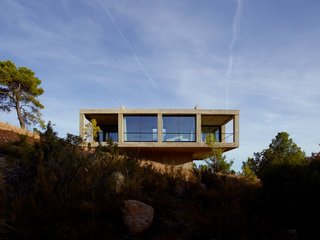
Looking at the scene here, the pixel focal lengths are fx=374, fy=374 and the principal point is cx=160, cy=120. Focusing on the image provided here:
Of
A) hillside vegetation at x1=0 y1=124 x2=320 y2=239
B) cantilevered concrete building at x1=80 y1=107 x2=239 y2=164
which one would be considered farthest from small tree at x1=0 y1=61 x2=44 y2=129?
hillside vegetation at x1=0 y1=124 x2=320 y2=239

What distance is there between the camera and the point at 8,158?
993 centimetres

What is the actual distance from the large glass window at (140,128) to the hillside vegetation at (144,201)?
2484 centimetres

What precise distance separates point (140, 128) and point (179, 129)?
3.61 metres

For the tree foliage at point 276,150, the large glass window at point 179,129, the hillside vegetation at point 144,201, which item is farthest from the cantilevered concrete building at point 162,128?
the hillside vegetation at point 144,201

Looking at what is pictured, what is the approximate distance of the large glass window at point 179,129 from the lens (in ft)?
112

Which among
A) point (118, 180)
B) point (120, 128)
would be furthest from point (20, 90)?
point (118, 180)

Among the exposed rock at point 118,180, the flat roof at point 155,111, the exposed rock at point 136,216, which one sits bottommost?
the exposed rock at point 136,216

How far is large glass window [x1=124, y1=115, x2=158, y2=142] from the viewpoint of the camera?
112 feet

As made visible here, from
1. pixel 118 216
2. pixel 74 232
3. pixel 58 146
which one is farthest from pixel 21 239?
pixel 58 146

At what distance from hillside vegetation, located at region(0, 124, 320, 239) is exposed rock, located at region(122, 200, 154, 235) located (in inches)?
4.9

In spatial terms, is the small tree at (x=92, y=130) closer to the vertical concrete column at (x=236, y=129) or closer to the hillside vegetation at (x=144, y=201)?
the vertical concrete column at (x=236, y=129)

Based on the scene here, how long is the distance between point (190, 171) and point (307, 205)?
4655mm

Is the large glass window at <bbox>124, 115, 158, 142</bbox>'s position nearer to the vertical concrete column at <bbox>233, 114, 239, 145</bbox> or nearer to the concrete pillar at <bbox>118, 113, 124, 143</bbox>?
the concrete pillar at <bbox>118, 113, 124, 143</bbox>

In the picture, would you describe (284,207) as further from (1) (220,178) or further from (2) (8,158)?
(2) (8,158)
